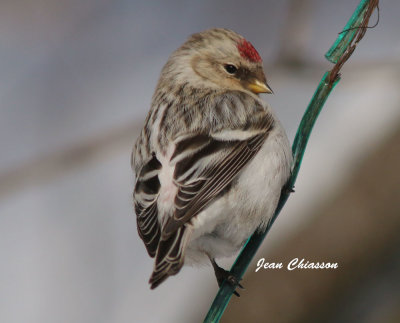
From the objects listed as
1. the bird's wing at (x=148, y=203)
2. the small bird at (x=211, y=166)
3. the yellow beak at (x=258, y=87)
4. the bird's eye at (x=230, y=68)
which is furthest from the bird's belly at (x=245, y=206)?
the bird's eye at (x=230, y=68)

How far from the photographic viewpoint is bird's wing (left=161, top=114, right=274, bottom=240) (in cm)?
150

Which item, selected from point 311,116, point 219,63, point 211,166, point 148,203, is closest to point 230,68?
point 219,63

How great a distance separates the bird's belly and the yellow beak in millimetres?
242

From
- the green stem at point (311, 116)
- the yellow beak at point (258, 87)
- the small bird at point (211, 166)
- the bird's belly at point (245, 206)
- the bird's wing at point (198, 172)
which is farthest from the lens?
the yellow beak at point (258, 87)

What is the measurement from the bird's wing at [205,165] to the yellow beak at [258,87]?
0.17 meters

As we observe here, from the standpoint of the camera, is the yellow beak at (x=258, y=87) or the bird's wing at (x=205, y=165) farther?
the yellow beak at (x=258, y=87)

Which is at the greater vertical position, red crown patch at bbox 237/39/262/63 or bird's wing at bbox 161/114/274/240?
red crown patch at bbox 237/39/262/63

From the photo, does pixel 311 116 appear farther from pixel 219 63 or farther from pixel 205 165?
pixel 219 63

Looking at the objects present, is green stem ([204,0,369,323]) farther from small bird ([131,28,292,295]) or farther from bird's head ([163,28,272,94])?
bird's head ([163,28,272,94])

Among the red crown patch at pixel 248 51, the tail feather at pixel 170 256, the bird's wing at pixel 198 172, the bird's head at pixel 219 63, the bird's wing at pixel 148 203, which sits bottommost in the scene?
the bird's wing at pixel 148 203

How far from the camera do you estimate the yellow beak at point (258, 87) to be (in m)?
1.91

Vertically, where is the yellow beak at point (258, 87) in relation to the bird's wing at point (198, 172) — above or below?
above

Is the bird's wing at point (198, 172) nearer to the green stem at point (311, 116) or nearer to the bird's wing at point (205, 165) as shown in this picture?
the bird's wing at point (205, 165)

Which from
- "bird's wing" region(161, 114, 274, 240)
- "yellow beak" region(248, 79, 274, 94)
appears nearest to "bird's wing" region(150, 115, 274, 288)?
"bird's wing" region(161, 114, 274, 240)
